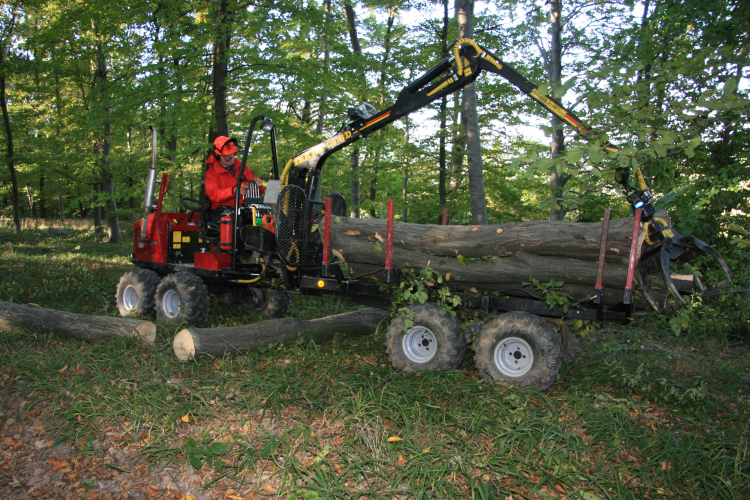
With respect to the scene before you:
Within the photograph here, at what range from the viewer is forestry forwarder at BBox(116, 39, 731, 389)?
4312mm

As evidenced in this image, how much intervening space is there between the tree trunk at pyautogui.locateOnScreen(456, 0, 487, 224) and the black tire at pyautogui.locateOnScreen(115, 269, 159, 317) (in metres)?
6.20

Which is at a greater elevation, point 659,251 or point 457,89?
point 457,89

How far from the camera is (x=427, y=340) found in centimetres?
511

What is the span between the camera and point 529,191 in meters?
19.0

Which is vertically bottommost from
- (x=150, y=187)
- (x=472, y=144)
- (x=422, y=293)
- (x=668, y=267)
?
(x=422, y=293)

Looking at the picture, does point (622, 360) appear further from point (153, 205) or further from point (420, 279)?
point (153, 205)

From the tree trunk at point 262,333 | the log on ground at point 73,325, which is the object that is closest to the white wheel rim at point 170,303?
the log on ground at point 73,325

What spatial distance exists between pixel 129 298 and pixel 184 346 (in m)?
2.94

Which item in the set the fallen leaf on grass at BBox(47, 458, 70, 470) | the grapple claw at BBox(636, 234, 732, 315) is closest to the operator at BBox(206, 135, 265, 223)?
the fallen leaf on grass at BBox(47, 458, 70, 470)

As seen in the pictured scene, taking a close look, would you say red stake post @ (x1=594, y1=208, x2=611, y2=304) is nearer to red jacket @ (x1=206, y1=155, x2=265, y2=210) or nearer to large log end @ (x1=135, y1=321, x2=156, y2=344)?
red jacket @ (x1=206, y1=155, x2=265, y2=210)

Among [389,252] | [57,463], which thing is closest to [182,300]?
[57,463]

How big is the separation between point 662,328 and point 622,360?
8.78 feet

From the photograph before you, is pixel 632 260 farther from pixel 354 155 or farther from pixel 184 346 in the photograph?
pixel 354 155

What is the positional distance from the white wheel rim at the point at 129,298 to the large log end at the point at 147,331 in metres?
1.97
